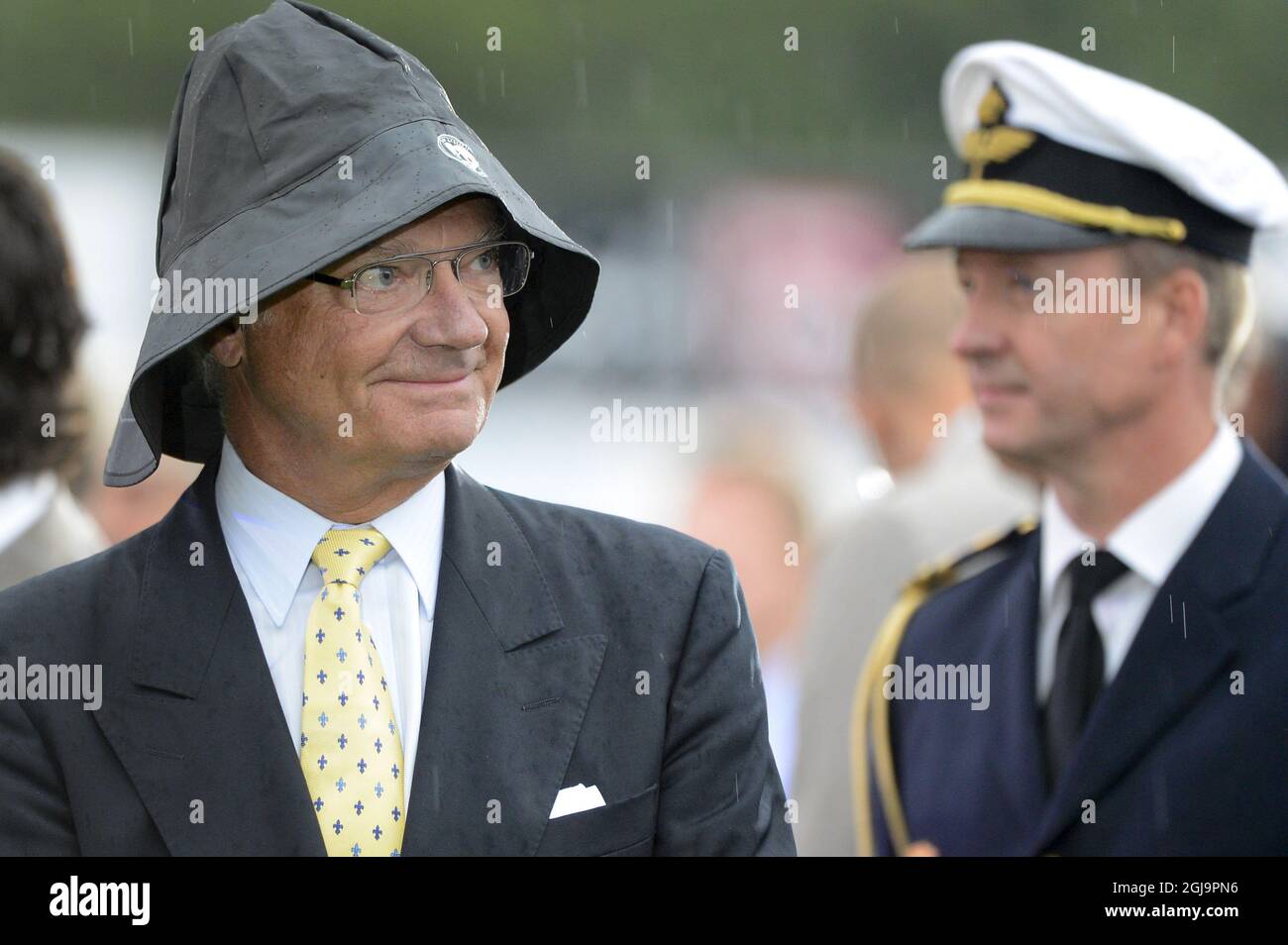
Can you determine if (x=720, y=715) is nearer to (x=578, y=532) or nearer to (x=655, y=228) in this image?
(x=578, y=532)

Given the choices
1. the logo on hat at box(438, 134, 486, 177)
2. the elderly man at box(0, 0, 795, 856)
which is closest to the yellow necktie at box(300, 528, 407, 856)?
the elderly man at box(0, 0, 795, 856)

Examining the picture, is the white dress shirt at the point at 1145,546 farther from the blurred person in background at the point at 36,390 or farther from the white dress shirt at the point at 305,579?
the blurred person in background at the point at 36,390

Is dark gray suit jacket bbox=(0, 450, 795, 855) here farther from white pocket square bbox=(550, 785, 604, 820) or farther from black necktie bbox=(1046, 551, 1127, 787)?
black necktie bbox=(1046, 551, 1127, 787)

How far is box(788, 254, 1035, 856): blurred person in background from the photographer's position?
8.18ft

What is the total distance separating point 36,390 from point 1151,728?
2019 millimetres

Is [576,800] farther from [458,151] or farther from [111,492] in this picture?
[111,492]

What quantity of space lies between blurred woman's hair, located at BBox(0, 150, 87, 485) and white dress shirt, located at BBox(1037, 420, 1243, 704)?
Result: 1.77 m

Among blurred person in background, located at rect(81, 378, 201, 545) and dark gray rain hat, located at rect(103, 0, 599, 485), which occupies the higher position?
A: dark gray rain hat, located at rect(103, 0, 599, 485)

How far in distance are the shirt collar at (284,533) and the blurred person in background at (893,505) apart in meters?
0.90

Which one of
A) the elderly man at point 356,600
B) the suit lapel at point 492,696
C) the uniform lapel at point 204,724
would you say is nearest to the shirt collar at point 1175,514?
the elderly man at point 356,600

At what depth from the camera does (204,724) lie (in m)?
1.73

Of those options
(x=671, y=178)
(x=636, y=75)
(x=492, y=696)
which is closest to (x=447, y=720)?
(x=492, y=696)
